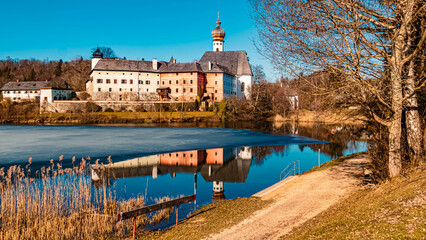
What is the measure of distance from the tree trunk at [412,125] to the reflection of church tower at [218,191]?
5525mm

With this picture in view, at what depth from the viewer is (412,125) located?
25.0ft

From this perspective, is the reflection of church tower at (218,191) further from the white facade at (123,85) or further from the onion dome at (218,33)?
the onion dome at (218,33)

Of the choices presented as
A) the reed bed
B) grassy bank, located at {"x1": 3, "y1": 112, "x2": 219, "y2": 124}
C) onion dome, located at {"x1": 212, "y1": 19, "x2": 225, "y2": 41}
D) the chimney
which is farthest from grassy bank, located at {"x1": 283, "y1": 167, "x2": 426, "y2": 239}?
onion dome, located at {"x1": 212, "y1": 19, "x2": 225, "y2": 41}

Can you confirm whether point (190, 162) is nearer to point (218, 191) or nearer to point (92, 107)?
point (218, 191)

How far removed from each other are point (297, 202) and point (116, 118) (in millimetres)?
47026

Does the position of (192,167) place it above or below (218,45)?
below

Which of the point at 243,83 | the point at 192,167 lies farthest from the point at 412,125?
the point at 243,83

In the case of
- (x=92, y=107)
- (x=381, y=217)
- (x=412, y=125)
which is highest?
(x=92, y=107)

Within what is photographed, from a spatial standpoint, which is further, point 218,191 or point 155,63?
point 155,63

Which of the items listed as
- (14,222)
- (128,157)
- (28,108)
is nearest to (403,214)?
(14,222)

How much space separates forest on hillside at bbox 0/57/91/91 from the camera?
81.8 meters

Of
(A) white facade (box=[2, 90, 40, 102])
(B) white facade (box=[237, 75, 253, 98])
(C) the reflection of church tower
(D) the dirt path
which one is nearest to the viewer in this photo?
(D) the dirt path

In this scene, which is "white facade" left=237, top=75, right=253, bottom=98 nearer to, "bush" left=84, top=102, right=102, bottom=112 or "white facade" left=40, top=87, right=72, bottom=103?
"bush" left=84, top=102, right=102, bottom=112

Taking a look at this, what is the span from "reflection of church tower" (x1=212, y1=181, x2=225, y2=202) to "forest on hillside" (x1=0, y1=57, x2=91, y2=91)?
72.3 m
